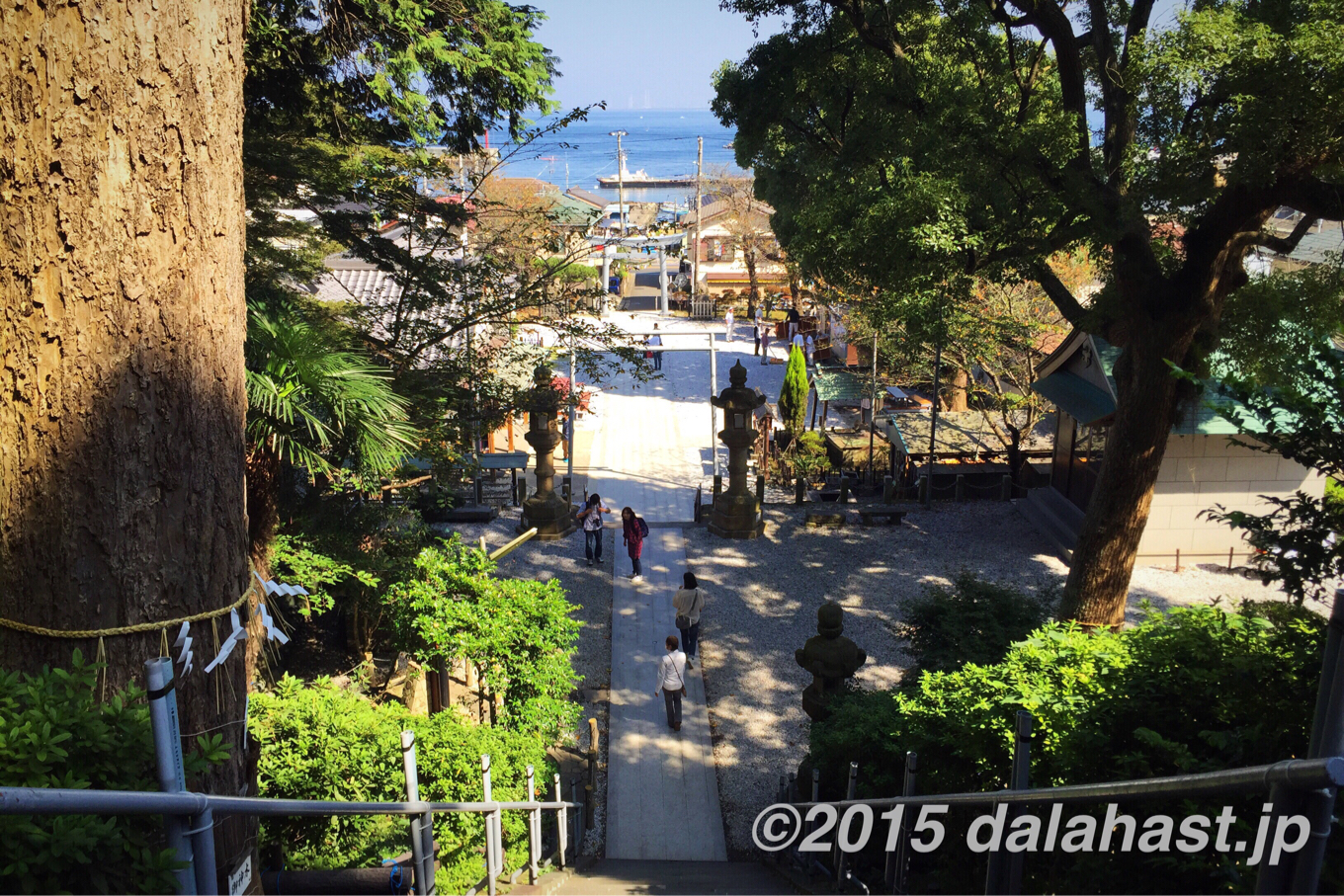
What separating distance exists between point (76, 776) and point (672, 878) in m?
5.50

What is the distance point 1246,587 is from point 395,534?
11298 millimetres

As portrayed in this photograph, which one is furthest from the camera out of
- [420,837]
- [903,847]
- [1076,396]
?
[1076,396]

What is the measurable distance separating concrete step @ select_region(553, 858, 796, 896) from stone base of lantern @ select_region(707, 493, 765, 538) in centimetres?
812

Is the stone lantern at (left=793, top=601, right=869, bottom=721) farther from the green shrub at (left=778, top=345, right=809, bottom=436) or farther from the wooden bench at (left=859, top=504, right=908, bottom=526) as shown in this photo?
the green shrub at (left=778, top=345, right=809, bottom=436)

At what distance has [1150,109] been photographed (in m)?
9.30

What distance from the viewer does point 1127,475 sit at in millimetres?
10320

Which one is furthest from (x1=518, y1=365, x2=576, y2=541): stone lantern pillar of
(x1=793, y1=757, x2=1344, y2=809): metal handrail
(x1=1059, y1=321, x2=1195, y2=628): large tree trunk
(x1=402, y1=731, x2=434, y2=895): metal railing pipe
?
(x1=793, y1=757, x2=1344, y2=809): metal handrail

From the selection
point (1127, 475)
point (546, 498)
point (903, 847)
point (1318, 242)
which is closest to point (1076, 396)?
point (1127, 475)

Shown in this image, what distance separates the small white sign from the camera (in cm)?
279

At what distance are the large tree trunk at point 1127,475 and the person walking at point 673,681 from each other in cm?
437

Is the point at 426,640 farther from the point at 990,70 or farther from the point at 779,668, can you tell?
the point at 990,70

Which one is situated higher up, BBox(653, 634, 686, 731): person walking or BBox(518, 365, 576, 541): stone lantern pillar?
BBox(518, 365, 576, 541): stone lantern pillar

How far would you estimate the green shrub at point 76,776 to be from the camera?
2.04 metres

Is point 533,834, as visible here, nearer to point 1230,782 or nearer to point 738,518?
point 1230,782
